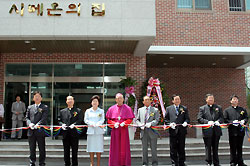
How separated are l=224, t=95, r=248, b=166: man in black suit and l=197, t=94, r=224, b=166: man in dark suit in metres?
0.29

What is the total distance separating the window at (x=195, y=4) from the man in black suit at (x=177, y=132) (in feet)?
21.6

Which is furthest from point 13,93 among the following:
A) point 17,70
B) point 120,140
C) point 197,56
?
point 197,56

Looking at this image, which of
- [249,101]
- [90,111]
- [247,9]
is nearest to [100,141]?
[90,111]

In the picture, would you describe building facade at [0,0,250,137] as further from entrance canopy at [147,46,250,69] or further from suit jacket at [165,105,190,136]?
suit jacket at [165,105,190,136]

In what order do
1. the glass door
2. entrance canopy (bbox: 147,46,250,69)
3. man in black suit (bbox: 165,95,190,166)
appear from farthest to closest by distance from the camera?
entrance canopy (bbox: 147,46,250,69) → the glass door → man in black suit (bbox: 165,95,190,166)

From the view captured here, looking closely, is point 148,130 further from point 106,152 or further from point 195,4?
point 195,4

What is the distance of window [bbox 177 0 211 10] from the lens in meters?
11.7

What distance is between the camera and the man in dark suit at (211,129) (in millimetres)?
6172

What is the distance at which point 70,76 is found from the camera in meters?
11.2

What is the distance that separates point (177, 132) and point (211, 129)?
Result: 0.80 m

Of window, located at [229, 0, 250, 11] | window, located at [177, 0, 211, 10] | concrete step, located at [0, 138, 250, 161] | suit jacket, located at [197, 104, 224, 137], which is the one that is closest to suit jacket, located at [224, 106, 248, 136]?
suit jacket, located at [197, 104, 224, 137]

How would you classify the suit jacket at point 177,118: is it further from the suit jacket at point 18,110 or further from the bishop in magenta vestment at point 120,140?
the suit jacket at point 18,110

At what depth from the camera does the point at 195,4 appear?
11.7 metres

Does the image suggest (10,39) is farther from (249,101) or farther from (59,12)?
(249,101)
